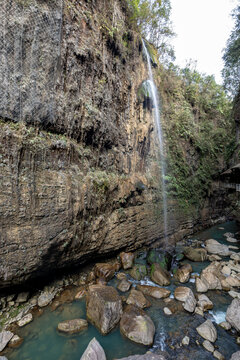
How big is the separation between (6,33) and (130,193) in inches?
233

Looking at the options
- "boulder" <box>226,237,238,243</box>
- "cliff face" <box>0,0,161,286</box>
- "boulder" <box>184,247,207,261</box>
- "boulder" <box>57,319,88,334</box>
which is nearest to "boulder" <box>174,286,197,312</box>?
"boulder" <box>184,247,207,261</box>

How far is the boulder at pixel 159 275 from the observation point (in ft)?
17.5

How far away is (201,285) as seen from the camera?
17.0 feet

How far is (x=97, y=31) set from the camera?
5875 millimetres

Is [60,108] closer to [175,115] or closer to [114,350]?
[114,350]

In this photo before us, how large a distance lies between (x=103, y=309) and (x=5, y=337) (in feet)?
6.59

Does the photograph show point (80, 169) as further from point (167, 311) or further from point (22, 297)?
point (167, 311)

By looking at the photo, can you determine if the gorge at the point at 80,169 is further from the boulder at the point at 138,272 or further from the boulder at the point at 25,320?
the boulder at the point at 25,320

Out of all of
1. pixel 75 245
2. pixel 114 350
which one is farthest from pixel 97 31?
pixel 114 350

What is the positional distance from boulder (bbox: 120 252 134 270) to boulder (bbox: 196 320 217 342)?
8.97 ft

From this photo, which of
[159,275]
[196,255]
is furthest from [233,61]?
[159,275]

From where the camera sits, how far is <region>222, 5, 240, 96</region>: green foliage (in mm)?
10766

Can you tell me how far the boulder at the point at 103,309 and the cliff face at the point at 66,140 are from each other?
1.31 metres

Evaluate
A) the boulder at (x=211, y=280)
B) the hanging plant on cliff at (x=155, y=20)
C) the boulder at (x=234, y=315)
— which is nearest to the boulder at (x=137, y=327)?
the boulder at (x=234, y=315)
